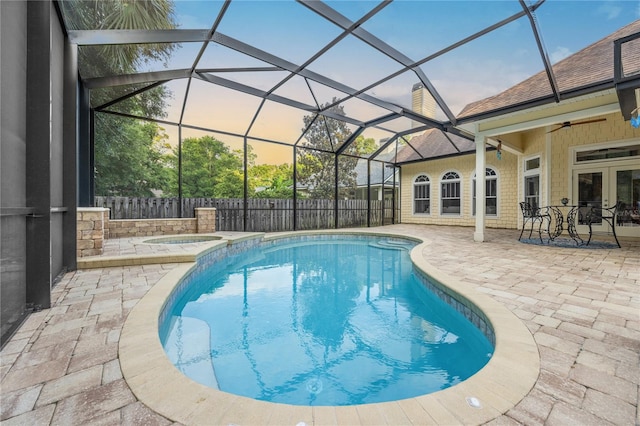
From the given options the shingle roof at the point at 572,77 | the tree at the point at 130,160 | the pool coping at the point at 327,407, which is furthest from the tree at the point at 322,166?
the pool coping at the point at 327,407

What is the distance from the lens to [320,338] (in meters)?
2.76

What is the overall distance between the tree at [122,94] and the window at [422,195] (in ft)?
36.9

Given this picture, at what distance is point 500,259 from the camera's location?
4.77 m

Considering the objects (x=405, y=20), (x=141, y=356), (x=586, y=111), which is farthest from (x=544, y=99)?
(x=141, y=356)

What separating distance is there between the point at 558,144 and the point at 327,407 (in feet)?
33.9

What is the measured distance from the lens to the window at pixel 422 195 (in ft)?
42.9

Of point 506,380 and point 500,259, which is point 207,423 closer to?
point 506,380

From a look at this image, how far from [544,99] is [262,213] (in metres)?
8.41

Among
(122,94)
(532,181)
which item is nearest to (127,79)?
(122,94)

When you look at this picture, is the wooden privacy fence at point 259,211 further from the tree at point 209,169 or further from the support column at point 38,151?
the tree at point 209,169

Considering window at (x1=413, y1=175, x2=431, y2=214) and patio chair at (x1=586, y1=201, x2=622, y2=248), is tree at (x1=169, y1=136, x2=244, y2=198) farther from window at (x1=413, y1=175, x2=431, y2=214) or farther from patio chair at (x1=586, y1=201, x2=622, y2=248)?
patio chair at (x1=586, y1=201, x2=622, y2=248)

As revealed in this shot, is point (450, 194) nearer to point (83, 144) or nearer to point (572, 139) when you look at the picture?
point (572, 139)

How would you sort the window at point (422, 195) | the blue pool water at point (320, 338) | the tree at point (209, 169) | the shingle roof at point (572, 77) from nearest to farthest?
1. the blue pool water at point (320, 338)
2. the shingle roof at point (572, 77)
3. the window at point (422, 195)
4. the tree at point (209, 169)

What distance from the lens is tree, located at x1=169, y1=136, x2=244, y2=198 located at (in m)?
15.8
